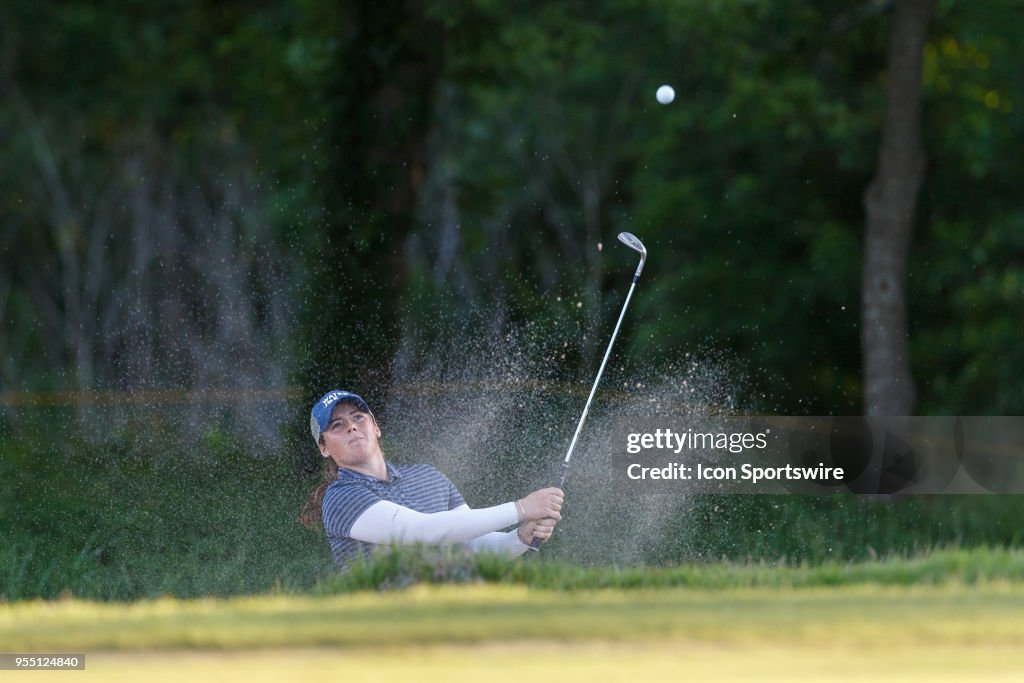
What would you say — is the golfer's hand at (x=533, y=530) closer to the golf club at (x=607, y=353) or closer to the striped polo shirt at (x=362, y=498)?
the golf club at (x=607, y=353)

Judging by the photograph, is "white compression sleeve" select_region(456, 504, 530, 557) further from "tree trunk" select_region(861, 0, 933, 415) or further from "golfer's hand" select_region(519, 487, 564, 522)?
"tree trunk" select_region(861, 0, 933, 415)

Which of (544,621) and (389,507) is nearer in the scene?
(544,621)

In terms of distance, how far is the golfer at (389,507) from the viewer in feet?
23.4

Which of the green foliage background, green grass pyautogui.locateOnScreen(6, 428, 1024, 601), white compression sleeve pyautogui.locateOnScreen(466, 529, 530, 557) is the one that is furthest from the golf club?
the green foliage background

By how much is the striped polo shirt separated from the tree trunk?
674cm

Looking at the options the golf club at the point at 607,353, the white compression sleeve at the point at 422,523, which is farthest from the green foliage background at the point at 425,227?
the white compression sleeve at the point at 422,523

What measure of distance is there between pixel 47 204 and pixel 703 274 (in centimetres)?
1860

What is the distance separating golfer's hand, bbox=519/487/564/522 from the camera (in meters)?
7.23

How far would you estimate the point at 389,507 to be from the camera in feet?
23.5

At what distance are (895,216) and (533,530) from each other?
7005 mm

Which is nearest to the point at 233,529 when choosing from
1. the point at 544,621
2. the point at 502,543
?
the point at 502,543

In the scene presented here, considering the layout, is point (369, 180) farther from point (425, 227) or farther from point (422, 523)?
point (422, 523)

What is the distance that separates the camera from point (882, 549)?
34.9 feet

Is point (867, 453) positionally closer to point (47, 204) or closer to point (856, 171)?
point (856, 171)
